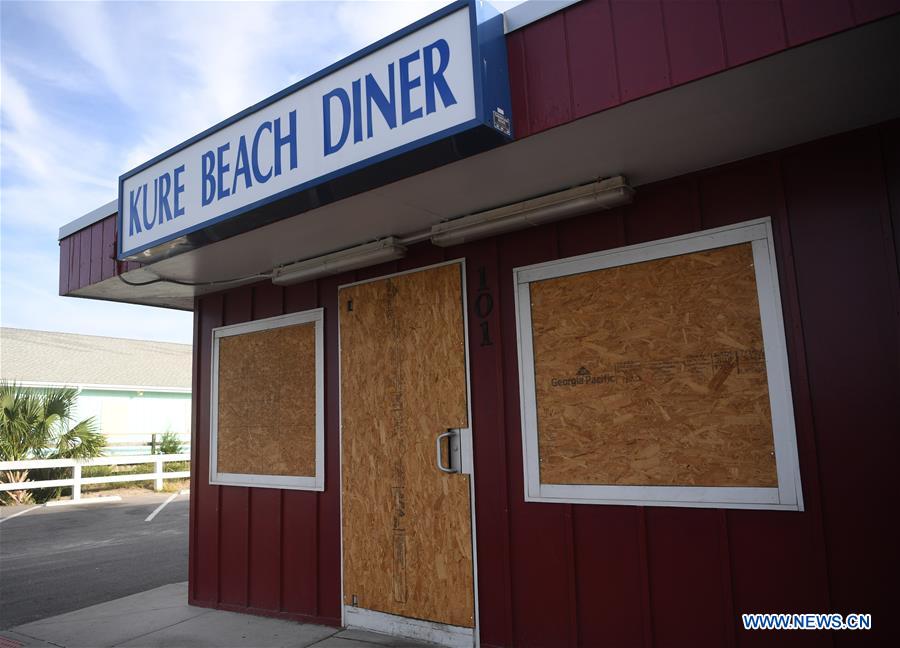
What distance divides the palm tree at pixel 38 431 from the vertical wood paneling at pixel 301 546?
41.2 feet

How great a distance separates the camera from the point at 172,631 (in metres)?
5.19

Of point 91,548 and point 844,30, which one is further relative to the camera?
point 91,548

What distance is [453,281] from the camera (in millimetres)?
4676

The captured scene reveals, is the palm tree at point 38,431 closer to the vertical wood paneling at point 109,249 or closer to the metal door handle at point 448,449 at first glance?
the vertical wood paneling at point 109,249

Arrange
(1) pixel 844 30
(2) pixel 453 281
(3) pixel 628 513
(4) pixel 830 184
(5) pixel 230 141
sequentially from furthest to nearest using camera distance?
(2) pixel 453 281 < (5) pixel 230 141 < (3) pixel 628 513 < (4) pixel 830 184 < (1) pixel 844 30

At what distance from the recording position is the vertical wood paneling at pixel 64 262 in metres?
6.07

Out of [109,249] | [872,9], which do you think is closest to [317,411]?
[109,249]

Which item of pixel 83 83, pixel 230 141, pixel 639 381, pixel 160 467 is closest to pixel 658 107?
pixel 639 381

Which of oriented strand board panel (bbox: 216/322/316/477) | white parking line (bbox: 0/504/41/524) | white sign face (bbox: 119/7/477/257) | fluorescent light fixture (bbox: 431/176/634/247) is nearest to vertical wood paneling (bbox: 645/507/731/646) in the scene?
fluorescent light fixture (bbox: 431/176/634/247)

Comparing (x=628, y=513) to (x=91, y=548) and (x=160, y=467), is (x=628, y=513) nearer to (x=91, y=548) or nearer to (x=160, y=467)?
(x=91, y=548)

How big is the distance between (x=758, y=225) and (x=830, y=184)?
397 millimetres

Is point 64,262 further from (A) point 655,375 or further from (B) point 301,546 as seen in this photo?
(A) point 655,375

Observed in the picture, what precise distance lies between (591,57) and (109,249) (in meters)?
4.58

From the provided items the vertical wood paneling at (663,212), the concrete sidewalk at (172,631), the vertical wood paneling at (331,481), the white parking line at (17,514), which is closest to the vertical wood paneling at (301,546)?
the vertical wood paneling at (331,481)
